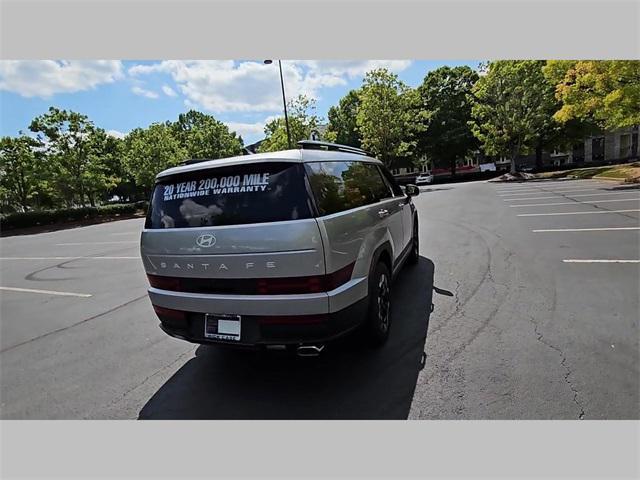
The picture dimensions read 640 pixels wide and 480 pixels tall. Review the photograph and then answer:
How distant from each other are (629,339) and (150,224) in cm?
466

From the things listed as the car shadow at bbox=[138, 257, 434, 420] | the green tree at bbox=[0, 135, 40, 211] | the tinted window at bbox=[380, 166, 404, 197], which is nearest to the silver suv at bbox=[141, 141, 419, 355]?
the car shadow at bbox=[138, 257, 434, 420]

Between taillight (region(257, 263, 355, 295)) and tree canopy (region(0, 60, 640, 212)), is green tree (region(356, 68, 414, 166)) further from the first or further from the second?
taillight (region(257, 263, 355, 295))

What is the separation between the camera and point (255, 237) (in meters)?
2.61

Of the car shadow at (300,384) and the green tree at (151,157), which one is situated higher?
the green tree at (151,157)

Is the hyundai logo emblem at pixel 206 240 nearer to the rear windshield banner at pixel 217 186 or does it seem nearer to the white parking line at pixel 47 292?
the rear windshield banner at pixel 217 186

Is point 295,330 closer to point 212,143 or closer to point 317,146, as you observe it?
point 317,146

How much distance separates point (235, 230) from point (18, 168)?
1423 inches

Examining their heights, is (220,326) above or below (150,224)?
below

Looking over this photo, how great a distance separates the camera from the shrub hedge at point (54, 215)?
24.2 metres

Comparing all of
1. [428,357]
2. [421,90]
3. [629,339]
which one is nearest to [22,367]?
[428,357]

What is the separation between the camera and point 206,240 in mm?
2783

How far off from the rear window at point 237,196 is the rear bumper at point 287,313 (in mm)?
610

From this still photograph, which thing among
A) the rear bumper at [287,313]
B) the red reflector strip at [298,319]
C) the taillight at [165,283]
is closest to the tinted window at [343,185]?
the rear bumper at [287,313]

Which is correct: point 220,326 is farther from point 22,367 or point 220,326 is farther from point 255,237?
point 22,367
